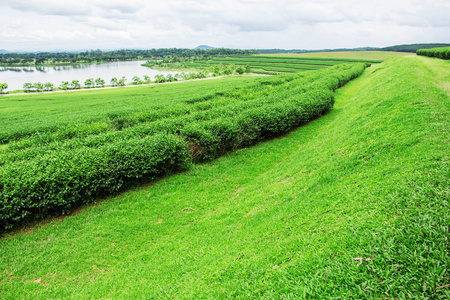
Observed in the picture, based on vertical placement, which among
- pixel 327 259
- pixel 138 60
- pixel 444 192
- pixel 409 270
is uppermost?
pixel 138 60

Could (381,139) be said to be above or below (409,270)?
above

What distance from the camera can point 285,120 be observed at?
1268 centimetres

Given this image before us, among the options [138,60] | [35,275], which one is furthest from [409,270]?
[138,60]

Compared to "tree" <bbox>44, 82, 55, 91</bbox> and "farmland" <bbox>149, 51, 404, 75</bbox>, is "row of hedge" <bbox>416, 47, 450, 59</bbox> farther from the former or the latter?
"tree" <bbox>44, 82, 55, 91</bbox>

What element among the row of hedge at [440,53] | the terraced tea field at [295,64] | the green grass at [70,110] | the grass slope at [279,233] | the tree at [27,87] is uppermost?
the terraced tea field at [295,64]

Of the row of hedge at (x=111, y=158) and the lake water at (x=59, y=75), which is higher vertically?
the lake water at (x=59, y=75)

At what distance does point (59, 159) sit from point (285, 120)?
34.2 ft

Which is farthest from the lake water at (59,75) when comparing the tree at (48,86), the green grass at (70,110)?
the green grass at (70,110)

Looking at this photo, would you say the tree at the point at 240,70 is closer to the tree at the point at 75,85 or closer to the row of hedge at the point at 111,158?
the tree at the point at 75,85

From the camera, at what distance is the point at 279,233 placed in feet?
14.9

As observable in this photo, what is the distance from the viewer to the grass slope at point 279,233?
2756mm

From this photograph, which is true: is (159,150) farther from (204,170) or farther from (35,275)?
(35,275)

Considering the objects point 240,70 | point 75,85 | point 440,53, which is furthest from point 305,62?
point 75,85

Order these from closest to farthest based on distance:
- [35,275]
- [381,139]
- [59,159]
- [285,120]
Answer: [35,275]
[381,139]
[59,159]
[285,120]
